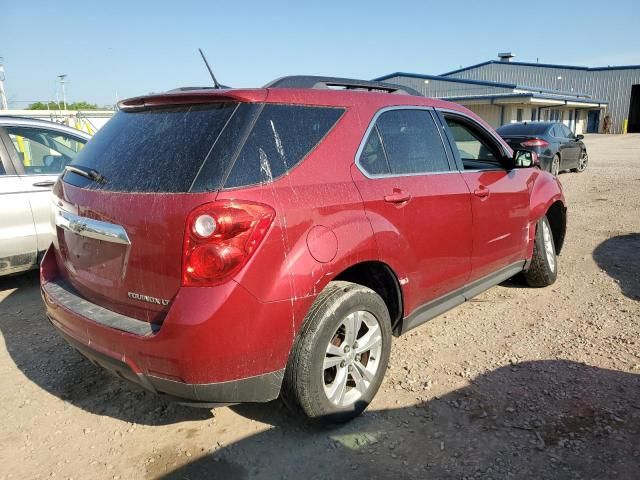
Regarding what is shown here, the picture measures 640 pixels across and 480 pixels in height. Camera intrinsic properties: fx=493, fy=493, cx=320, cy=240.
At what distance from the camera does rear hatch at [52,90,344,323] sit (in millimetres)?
2201

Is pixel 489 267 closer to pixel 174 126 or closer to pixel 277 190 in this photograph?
pixel 277 190

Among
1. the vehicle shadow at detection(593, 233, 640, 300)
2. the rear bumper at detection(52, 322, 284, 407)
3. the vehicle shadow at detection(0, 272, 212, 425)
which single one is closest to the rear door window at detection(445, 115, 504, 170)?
the vehicle shadow at detection(593, 233, 640, 300)

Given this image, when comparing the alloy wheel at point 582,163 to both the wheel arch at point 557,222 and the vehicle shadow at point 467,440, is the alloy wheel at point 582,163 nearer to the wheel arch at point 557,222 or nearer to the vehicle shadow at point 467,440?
the wheel arch at point 557,222

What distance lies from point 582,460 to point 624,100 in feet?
168

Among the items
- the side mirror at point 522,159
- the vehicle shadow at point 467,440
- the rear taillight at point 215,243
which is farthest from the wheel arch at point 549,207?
the rear taillight at point 215,243

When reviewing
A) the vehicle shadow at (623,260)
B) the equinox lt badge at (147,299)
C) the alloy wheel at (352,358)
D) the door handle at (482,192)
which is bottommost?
the vehicle shadow at (623,260)

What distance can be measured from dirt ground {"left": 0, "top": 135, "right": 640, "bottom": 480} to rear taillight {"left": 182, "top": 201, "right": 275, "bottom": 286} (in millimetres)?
1026

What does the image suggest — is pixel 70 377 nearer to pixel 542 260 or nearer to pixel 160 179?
pixel 160 179

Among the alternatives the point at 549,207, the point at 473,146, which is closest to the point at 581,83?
the point at 549,207

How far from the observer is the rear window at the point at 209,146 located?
224cm

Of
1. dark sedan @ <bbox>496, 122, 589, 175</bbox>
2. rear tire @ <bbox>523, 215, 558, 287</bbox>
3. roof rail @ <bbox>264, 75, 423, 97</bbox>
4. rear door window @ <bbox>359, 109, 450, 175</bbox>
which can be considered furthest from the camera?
dark sedan @ <bbox>496, 122, 589, 175</bbox>

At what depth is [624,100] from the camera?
145 feet

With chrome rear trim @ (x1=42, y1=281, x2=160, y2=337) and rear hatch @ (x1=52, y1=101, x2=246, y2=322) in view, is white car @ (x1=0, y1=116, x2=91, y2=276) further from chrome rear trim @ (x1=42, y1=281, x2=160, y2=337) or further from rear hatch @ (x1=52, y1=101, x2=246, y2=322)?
rear hatch @ (x1=52, y1=101, x2=246, y2=322)

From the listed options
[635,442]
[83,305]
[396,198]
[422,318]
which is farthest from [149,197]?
[635,442]
